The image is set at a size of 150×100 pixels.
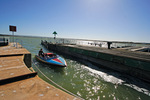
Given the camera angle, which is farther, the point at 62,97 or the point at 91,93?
the point at 91,93

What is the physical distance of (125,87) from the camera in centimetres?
811

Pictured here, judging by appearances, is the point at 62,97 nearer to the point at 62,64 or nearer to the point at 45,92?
the point at 45,92

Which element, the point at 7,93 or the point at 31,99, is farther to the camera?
the point at 7,93

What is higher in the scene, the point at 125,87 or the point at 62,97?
the point at 62,97

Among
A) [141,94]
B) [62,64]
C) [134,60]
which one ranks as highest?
[134,60]

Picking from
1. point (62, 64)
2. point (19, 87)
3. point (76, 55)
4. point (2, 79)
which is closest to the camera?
point (19, 87)

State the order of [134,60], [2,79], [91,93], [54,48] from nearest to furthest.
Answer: [2,79] → [91,93] → [134,60] → [54,48]

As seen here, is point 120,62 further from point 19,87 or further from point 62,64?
point 19,87

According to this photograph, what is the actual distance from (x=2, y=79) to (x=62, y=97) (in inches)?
103

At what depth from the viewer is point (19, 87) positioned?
9.58 ft

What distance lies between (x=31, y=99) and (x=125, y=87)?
9.04m

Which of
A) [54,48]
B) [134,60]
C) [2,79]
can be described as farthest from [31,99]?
[54,48]

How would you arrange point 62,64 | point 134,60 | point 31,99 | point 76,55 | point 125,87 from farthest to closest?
point 76,55 → point 62,64 → point 134,60 → point 125,87 → point 31,99

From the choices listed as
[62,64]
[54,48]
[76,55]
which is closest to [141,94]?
[62,64]
